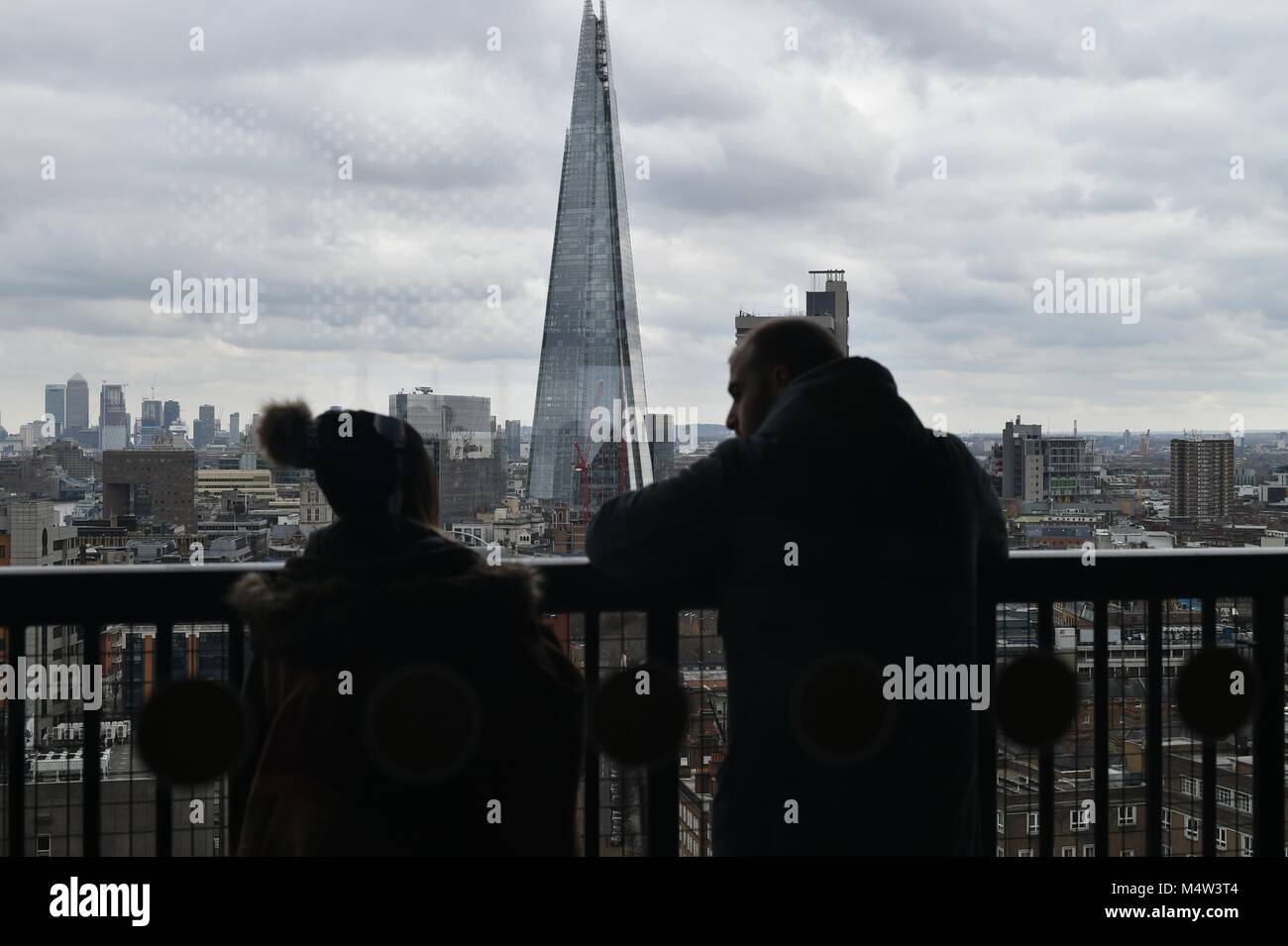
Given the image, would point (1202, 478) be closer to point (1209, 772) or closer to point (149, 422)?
point (1209, 772)

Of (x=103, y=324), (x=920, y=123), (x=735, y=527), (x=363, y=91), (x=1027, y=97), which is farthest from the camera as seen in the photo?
(x=363, y=91)

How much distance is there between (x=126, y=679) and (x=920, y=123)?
3891mm

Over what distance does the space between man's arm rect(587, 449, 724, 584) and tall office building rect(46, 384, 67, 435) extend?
225 cm

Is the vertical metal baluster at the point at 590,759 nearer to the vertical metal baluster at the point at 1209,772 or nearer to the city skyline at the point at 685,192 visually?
the city skyline at the point at 685,192

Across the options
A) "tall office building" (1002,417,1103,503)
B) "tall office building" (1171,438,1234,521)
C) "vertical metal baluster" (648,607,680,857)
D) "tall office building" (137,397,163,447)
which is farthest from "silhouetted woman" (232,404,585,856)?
"tall office building" (1171,438,1234,521)

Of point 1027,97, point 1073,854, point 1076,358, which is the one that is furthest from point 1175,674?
point 1027,97

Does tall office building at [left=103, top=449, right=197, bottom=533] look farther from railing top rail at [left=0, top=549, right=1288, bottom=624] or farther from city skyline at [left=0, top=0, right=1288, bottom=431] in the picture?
railing top rail at [left=0, top=549, right=1288, bottom=624]

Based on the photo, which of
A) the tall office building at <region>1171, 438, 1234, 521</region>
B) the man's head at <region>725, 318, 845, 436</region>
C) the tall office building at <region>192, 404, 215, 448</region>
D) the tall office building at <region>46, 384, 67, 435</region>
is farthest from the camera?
the tall office building at <region>46, 384, 67, 435</region>

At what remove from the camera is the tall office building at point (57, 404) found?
2848 mm

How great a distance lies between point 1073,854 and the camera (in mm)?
1817

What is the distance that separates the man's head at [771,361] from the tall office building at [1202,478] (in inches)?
55.0

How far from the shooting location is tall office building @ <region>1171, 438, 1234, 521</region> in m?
2.44

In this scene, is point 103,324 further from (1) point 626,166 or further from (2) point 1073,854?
(2) point 1073,854

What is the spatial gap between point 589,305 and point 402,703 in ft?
9.25
